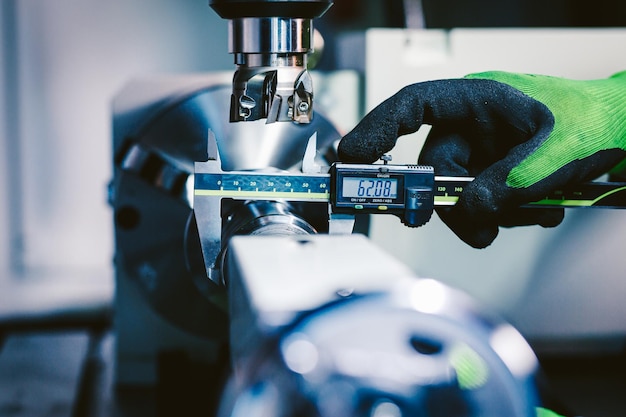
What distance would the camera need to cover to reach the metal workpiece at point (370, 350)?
13.2 inches

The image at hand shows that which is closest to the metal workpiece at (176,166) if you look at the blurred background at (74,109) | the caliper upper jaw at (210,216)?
the caliper upper jaw at (210,216)

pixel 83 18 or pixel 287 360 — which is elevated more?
pixel 83 18

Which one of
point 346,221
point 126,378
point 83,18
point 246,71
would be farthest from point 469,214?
point 83,18

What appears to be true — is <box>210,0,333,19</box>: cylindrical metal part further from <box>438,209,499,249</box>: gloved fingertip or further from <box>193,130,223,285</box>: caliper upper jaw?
<box>438,209,499,249</box>: gloved fingertip

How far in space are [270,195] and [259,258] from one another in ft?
0.66

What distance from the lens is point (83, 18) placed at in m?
1.17

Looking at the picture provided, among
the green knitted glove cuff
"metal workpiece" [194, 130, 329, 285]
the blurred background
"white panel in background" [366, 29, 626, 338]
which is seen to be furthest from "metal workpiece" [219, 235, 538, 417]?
the blurred background

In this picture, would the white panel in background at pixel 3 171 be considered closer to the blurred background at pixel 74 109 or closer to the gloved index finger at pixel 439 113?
the blurred background at pixel 74 109

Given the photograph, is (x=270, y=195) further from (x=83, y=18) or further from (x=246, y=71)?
(x=83, y=18)

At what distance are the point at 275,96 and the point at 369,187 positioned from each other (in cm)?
11

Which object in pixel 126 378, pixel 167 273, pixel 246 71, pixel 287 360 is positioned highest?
pixel 246 71

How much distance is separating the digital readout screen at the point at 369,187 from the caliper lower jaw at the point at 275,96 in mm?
64

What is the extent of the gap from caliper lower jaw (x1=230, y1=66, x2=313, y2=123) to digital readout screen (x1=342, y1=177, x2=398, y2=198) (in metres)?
0.06

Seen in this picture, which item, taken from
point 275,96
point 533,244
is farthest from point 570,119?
point 275,96
